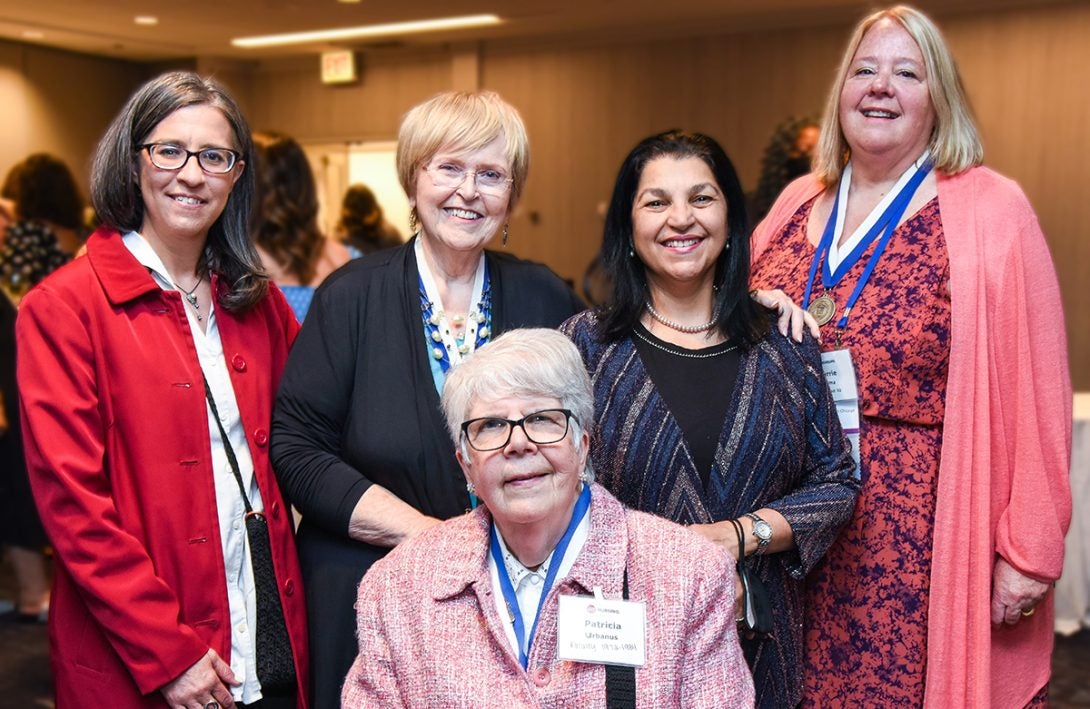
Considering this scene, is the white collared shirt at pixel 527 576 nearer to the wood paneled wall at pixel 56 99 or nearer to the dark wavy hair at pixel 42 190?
the dark wavy hair at pixel 42 190

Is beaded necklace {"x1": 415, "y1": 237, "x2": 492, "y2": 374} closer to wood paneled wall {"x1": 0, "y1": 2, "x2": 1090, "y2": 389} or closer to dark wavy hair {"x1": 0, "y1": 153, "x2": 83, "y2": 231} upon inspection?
dark wavy hair {"x1": 0, "y1": 153, "x2": 83, "y2": 231}

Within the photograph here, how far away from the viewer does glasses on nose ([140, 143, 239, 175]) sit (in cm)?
194

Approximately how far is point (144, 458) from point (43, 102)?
10122mm

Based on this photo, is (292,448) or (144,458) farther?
(292,448)

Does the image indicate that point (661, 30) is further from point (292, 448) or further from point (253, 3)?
point (292, 448)

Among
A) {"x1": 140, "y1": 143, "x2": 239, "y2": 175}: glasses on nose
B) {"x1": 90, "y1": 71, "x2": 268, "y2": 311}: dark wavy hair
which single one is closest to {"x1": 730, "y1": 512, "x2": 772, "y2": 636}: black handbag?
{"x1": 90, "y1": 71, "x2": 268, "y2": 311}: dark wavy hair

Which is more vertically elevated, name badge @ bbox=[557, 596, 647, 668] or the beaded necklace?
the beaded necklace

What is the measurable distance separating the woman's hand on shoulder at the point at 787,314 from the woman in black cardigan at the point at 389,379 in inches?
20.8

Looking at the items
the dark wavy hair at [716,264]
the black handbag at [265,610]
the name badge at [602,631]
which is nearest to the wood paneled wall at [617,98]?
the dark wavy hair at [716,264]

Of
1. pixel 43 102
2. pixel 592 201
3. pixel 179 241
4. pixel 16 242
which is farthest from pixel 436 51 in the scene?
pixel 179 241

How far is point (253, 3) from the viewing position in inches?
322

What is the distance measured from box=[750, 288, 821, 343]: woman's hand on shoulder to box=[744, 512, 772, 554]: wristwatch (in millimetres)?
367

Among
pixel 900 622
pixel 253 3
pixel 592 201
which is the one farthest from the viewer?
pixel 592 201

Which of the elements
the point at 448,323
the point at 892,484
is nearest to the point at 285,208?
the point at 448,323
